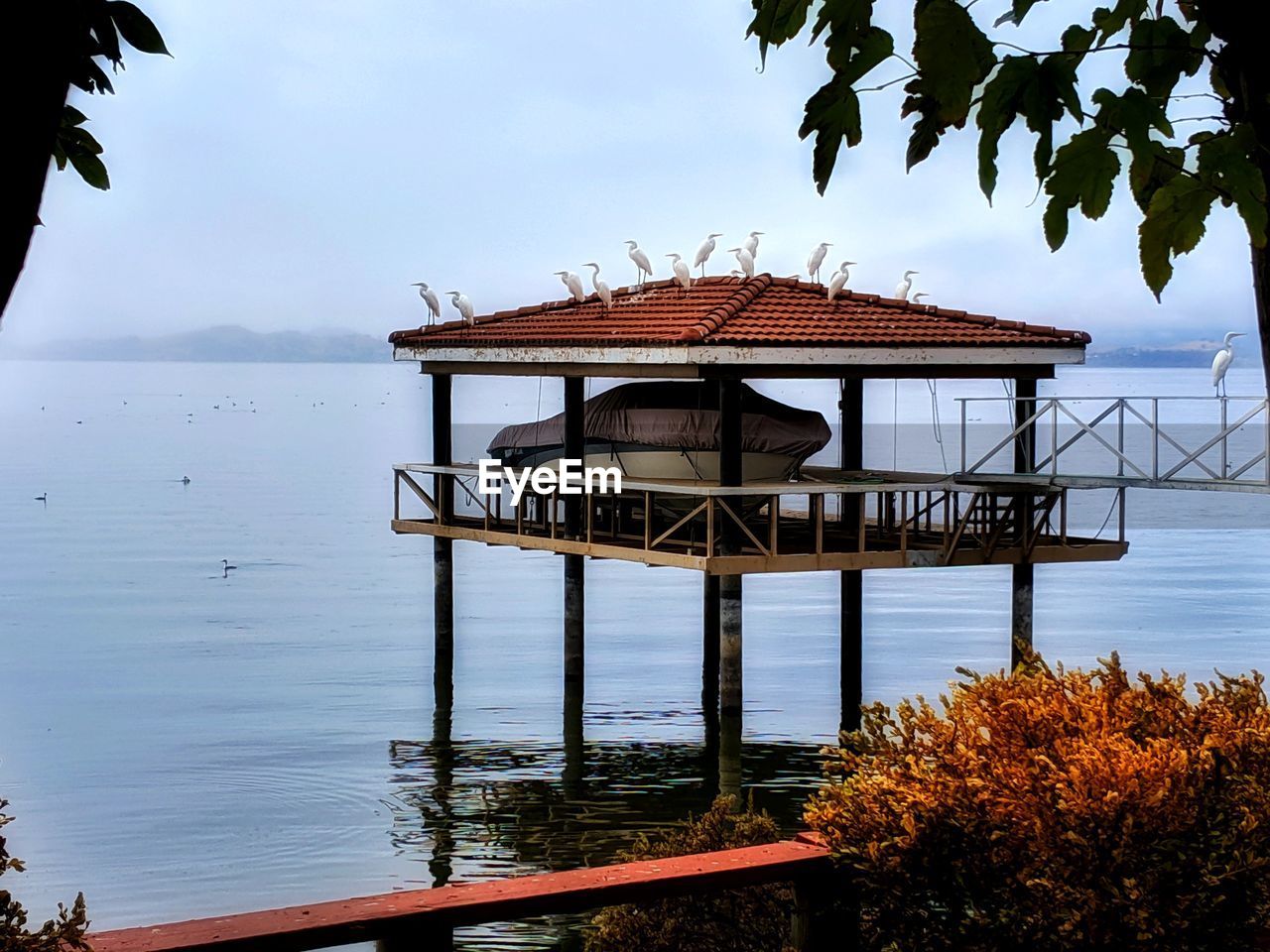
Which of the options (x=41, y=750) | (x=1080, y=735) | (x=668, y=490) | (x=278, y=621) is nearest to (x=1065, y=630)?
(x=278, y=621)

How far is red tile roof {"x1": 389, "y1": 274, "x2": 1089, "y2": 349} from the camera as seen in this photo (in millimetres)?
20553

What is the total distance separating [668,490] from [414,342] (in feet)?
21.5

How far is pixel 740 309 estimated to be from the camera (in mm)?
21500

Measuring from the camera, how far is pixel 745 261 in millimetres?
23953

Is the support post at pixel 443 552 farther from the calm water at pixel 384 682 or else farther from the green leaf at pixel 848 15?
the green leaf at pixel 848 15

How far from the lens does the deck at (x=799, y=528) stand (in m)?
19.3

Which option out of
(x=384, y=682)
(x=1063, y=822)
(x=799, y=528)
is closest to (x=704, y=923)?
(x=1063, y=822)

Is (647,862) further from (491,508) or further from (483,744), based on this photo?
(483,744)

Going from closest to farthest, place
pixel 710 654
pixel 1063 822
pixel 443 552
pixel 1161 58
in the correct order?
1. pixel 1161 58
2. pixel 1063 822
3. pixel 443 552
4. pixel 710 654

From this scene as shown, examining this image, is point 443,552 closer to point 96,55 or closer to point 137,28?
point 96,55

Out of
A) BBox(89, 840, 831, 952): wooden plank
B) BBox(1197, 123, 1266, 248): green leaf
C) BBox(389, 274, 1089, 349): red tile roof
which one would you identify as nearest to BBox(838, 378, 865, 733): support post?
BBox(389, 274, 1089, 349): red tile roof

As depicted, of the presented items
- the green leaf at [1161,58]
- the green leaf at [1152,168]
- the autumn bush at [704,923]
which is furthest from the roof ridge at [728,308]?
the green leaf at [1152,168]

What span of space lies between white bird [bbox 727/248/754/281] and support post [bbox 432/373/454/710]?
161 inches
